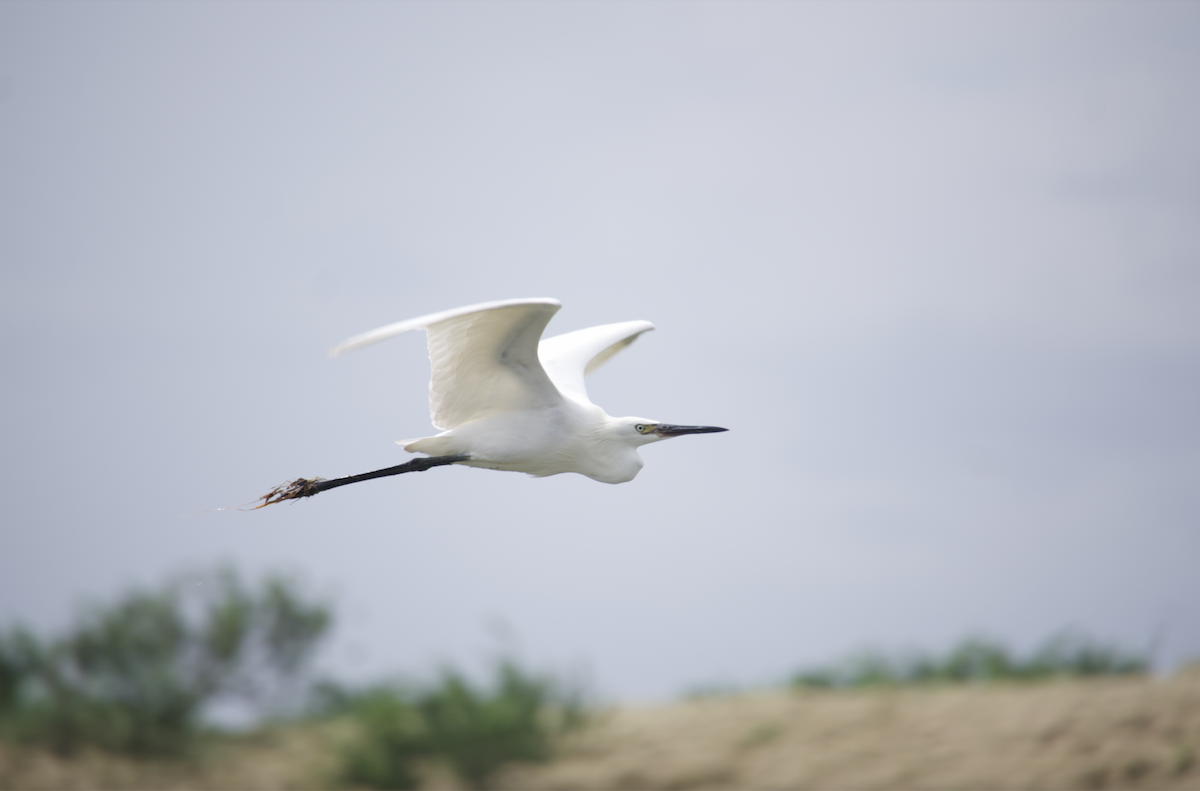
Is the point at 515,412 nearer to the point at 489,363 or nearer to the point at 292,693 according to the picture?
the point at 489,363

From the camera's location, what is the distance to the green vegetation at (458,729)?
896 cm

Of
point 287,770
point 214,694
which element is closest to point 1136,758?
point 287,770

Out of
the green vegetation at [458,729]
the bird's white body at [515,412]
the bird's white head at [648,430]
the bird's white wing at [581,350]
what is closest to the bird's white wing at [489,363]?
the bird's white body at [515,412]

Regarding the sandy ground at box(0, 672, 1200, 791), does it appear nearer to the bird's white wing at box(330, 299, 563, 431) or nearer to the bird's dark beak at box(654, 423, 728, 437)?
the bird's dark beak at box(654, 423, 728, 437)

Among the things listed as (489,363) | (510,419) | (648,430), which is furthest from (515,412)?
(648,430)

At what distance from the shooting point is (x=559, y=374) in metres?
8.77

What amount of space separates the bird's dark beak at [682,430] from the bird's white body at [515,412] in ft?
0.04

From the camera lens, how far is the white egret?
6895 millimetres

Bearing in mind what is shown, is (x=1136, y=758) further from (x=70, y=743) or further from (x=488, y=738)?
(x=70, y=743)

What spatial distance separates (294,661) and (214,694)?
2.48 ft

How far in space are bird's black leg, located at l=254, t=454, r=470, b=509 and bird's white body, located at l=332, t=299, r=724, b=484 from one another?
65 millimetres

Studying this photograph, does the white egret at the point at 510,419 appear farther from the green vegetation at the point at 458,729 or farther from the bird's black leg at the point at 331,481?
the green vegetation at the point at 458,729

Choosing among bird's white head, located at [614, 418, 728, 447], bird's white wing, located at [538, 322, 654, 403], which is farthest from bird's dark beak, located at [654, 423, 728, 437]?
bird's white wing, located at [538, 322, 654, 403]

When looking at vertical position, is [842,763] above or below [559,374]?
below
